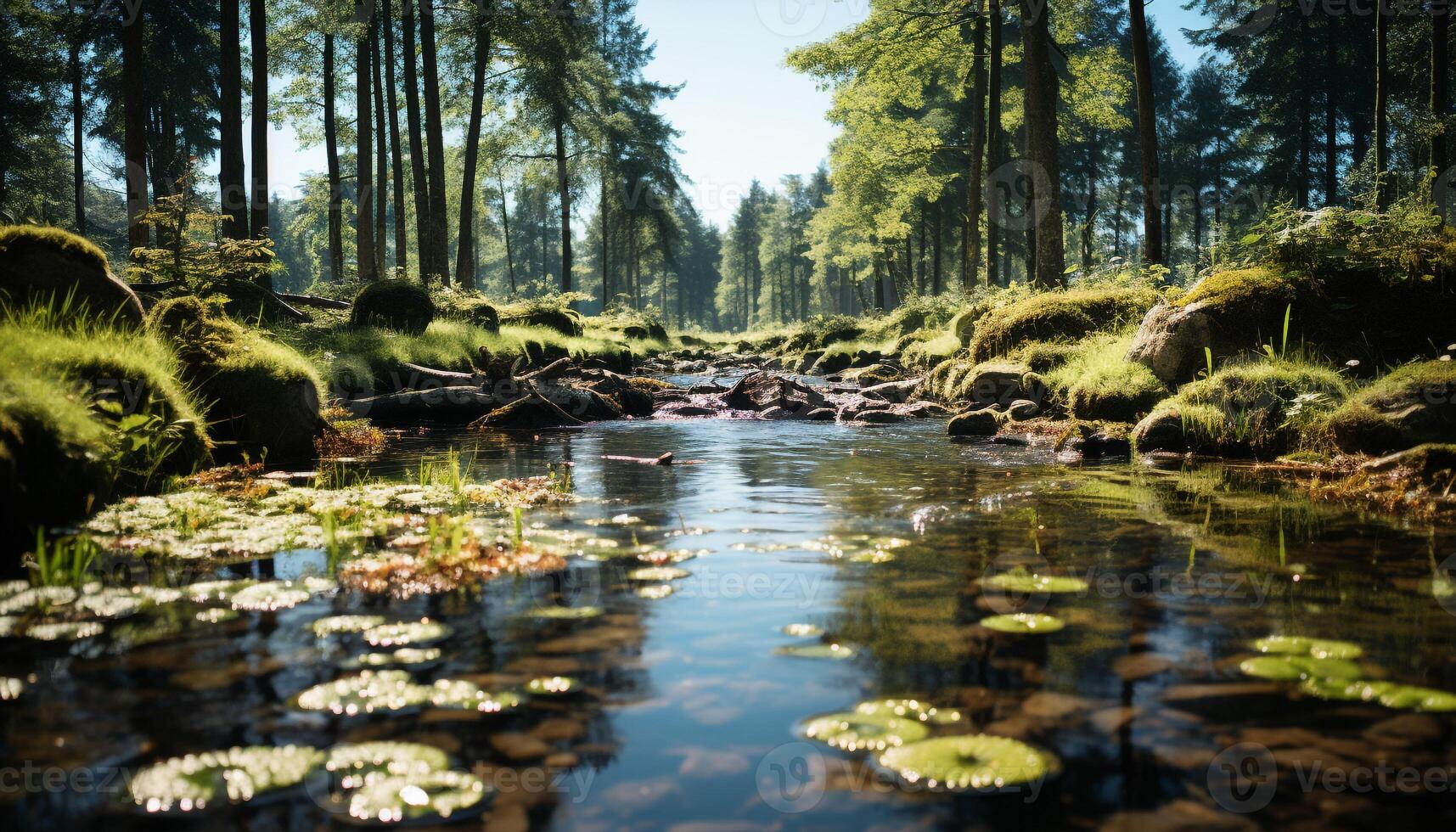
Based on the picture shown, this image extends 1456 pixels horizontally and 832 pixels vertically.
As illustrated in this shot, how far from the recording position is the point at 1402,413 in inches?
254

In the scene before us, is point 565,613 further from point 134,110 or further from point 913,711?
point 134,110

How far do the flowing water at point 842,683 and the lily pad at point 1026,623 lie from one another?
2.0 inches

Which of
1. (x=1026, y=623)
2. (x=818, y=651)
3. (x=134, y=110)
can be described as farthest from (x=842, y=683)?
(x=134, y=110)

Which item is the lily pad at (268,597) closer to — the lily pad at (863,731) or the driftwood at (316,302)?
the lily pad at (863,731)

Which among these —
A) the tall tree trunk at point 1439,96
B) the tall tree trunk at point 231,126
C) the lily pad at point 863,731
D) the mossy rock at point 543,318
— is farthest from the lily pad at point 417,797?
the mossy rock at point 543,318

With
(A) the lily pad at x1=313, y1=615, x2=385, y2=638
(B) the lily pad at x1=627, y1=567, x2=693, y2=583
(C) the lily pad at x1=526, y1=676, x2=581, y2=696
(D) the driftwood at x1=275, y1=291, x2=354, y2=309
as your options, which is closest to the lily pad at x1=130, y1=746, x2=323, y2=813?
(C) the lily pad at x1=526, y1=676, x2=581, y2=696

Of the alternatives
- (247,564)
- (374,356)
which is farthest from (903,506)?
(374,356)

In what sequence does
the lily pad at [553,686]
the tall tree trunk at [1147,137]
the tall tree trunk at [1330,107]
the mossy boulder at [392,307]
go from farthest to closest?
1. the tall tree trunk at [1330,107]
2. the mossy boulder at [392,307]
3. the tall tree trunk at [1147,137]
4. the lily pad at [553,686]

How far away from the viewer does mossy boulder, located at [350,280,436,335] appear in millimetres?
15258

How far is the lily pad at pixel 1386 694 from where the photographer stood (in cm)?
248

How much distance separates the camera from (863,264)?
53.7 m

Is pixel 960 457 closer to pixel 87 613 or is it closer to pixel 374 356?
pixel 87 613

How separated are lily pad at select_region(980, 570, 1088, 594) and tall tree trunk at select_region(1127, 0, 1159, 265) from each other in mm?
11211

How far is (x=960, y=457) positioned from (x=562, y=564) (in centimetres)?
537
